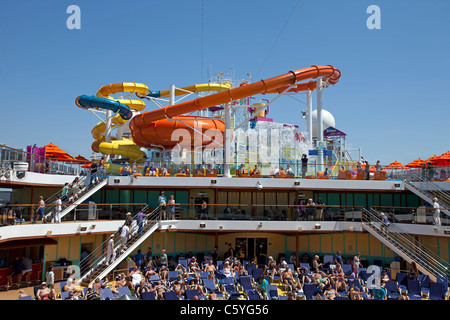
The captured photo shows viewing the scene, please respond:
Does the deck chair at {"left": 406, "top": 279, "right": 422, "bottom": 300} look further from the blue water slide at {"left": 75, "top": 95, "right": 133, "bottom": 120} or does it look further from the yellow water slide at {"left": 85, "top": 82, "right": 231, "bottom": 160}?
the blue water slide at {"left": 75, "top": 95, "right": 133, "bottom": 120}

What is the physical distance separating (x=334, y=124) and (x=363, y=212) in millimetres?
20193

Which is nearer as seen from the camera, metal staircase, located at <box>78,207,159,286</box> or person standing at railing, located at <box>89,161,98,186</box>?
metal staircase, located at <box>78,207,159,286</box>

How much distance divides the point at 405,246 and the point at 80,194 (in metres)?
15.4

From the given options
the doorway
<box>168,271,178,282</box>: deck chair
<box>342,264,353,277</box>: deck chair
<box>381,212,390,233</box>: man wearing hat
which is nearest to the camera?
<box>168,271,178,282</box>: deck chair

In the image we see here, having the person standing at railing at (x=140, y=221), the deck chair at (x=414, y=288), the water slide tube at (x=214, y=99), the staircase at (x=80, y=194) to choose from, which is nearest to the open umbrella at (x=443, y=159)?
the water slide tube at (x=214, y=99)

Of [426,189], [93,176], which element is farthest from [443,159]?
[93,176]

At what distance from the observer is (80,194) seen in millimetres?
18984

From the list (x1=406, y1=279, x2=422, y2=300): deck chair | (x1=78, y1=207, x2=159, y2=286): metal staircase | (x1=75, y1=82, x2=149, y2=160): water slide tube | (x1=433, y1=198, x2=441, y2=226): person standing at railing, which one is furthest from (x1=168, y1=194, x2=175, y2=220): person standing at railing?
(x1=433, y1=198, x2=441, y2=226): person standing at railing

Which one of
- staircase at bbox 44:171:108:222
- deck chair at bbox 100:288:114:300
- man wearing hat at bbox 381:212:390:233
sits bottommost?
deck chair at bbox 100:288:114:300

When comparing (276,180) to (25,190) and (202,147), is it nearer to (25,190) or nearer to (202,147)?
(202,147)

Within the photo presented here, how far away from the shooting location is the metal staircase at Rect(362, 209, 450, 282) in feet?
56.2

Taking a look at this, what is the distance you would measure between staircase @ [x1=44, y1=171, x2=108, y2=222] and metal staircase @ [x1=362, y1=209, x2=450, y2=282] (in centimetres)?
1349

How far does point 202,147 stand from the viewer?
25.0 metres
